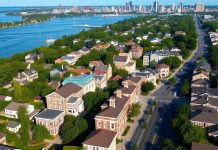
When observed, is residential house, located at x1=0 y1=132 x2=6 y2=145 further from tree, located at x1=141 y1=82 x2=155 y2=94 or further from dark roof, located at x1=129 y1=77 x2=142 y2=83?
tree, located at x1=141 y1=82 x2=155 y2=94

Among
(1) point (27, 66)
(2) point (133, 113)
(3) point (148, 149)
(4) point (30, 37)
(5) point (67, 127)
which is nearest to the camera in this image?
(3) point (148, 149)

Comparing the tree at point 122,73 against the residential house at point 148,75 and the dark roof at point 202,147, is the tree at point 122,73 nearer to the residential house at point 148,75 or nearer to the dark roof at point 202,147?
the residential house at point 148,75

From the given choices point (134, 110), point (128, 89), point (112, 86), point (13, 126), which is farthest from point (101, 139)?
point (112, 86)

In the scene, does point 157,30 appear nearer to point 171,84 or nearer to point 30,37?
point 30,37

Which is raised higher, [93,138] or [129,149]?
[93,138]

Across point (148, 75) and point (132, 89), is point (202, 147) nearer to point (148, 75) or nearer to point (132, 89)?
point (132, 89)

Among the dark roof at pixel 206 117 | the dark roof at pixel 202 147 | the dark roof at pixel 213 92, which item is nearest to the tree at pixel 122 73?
the dark roof at pixel 213 92

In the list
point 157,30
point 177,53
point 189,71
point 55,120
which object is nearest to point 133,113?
point 55,120
